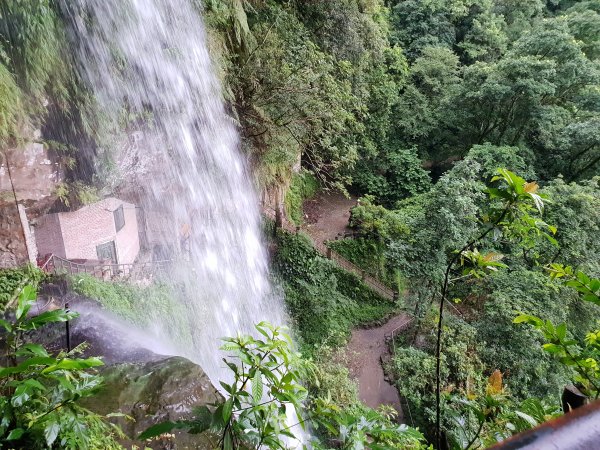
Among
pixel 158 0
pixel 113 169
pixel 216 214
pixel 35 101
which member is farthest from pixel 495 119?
pixel 35 101

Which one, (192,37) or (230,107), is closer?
(192,37)

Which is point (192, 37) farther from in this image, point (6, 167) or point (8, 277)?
point (8, 277)

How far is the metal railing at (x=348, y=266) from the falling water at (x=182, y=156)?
2.65 m

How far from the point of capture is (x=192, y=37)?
7.24m

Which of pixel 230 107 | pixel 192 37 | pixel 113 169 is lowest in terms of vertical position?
pixel 113 169

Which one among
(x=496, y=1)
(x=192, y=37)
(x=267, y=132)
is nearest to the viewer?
(x=192, y=37)

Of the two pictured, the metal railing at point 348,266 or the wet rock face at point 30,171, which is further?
the metal railing at point 348,266

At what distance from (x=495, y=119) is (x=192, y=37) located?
12.6m

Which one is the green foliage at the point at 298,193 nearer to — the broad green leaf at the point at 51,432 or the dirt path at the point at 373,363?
the dirt path at the point at 373,363

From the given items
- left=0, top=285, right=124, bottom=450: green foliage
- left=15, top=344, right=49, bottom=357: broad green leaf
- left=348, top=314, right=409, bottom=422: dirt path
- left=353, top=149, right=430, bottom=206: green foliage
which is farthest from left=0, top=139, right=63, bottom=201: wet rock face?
left=353, top=149, right=430, bottom=206: green foliage

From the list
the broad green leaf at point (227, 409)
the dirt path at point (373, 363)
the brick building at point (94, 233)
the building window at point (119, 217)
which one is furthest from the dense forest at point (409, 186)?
the building window at point (119, 217)

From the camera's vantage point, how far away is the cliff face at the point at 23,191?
564cm

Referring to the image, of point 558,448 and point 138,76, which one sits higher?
point 138,76

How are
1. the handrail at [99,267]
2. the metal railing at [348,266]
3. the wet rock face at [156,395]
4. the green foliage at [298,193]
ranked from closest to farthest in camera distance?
the wet rock face at [156,395] < the handrail at [99,267] < the metal railing at [348,266] < the green foliage at [298,193]
